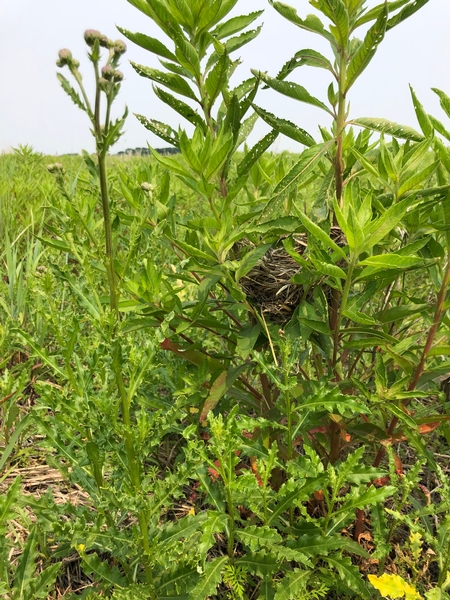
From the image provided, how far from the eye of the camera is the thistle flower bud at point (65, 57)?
3.43ft

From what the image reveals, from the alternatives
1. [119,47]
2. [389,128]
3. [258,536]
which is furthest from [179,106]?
[258,536]

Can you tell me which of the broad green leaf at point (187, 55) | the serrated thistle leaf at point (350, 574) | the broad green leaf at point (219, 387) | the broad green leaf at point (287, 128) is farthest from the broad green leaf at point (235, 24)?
the serrated thistle leaf at point (350, 574)

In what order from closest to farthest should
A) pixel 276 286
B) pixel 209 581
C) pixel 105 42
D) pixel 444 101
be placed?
pixel 209 581 → pixel 105 42 → pixel 444 101 → pixel 276 286

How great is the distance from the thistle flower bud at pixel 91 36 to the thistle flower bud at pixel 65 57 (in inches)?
2.8

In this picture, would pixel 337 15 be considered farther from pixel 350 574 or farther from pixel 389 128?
pixel 350 574

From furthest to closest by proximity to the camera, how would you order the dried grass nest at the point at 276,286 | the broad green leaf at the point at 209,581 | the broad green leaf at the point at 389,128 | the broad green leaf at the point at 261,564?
the dried grass nest at the point at 276,286, the broad green leaf at the point at 389,128, the broad green leaf at the point at 261,564, the broad green leaf at the point at 209,581

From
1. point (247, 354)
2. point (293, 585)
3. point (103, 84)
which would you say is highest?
point (103, 84)

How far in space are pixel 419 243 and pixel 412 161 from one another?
23cm

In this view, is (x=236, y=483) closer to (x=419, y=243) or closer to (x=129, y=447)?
(x=129, y=447)

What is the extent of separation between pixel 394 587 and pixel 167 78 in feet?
4.24

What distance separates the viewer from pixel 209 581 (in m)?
0.94

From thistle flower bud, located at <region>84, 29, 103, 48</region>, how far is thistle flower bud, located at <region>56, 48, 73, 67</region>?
0.07 metres

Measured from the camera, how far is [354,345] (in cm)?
113

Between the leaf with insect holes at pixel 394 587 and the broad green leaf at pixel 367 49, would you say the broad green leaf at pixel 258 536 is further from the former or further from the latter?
the broad green leaf at pixel 367 49
